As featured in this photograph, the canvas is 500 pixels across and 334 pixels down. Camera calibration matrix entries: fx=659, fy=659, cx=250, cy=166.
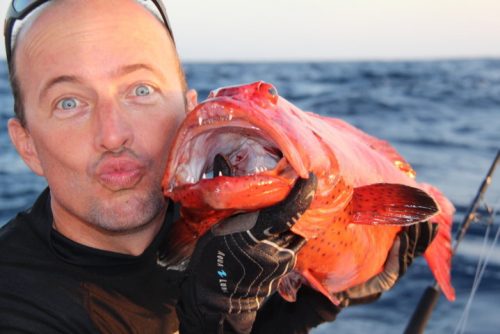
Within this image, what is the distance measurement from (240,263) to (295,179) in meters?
0.42

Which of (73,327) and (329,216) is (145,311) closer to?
(73,327)

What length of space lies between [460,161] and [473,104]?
34.3 feet

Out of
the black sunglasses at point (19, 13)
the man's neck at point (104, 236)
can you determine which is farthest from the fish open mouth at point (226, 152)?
the black sunglasses at point (19, 13)

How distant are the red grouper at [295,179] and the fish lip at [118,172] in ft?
0.93

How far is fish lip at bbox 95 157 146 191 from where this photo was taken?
9.07 feet

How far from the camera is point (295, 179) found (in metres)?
2.22

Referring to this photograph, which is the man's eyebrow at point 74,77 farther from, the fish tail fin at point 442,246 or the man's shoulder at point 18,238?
the fish tail fin at point 442,246

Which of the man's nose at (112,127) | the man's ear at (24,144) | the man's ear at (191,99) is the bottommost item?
the man's ear at (24,144)

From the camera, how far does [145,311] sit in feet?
9.73

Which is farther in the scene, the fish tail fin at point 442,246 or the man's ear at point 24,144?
the fish tail fin at point 442,246

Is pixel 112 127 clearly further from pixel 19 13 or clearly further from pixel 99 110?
pixel 19 13

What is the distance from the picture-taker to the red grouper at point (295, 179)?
2131mm

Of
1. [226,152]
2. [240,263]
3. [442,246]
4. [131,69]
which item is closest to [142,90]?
[131,69]

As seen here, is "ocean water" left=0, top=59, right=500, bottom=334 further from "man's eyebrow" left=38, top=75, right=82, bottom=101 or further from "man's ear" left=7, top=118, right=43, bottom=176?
"man's eyebrow" left=38, top=75, right=82, bottom=101
